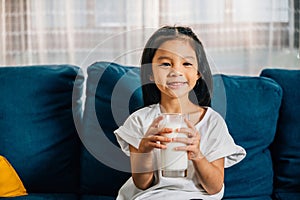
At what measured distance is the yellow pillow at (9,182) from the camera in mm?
1967

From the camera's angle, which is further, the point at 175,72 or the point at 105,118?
the point at 105,118

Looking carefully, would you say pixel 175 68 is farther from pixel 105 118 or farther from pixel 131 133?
pixel 105 118

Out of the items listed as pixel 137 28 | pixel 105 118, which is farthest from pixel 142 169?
pixel 137 28

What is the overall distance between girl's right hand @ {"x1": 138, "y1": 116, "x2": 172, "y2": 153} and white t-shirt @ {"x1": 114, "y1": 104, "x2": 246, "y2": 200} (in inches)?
2.8

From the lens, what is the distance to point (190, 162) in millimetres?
1634

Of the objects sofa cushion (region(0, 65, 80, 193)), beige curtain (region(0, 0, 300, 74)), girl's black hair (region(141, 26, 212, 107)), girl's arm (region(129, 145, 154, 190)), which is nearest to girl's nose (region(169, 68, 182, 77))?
girl's black hair (region(141, 26, 212, 107))

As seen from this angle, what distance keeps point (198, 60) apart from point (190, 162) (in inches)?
12.9

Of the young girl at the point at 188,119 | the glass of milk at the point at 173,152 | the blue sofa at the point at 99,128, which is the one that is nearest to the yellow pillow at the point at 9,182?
the blue sofa at the point at 99,128

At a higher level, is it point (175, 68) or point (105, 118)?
point (175, 68)

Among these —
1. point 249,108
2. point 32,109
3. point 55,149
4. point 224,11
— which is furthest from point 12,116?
point 224,11

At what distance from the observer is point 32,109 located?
2.10m

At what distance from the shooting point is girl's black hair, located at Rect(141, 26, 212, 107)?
1.70 m

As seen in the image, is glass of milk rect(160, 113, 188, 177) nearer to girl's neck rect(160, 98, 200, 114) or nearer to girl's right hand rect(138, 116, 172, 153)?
girl's right hand rect(138, 116, 172, 153)

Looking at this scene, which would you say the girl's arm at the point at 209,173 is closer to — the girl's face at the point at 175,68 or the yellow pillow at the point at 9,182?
the girl's face at the point at 175,68
